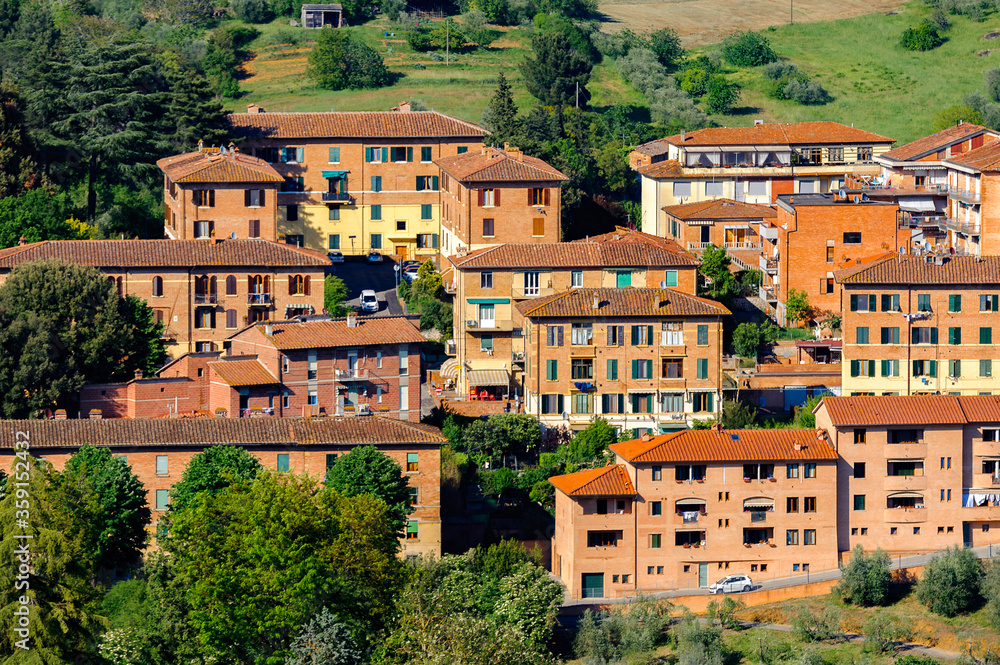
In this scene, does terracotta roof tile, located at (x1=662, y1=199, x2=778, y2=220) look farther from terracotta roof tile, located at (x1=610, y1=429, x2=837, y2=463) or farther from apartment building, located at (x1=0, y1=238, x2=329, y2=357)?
terracotta roof tile, located at (x1=610, y1=429, x2=837, y2=463)

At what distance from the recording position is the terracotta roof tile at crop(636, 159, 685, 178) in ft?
355

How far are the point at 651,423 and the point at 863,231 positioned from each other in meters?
17.4

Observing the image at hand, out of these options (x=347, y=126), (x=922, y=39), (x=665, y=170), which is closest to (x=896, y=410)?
(x=665, y=170)

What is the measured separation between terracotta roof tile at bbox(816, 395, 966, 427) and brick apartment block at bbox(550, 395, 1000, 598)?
7 centimetres

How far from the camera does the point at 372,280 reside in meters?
97.9

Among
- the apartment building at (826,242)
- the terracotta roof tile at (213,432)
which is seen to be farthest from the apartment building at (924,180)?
the terracotta roof tile at (213,432)

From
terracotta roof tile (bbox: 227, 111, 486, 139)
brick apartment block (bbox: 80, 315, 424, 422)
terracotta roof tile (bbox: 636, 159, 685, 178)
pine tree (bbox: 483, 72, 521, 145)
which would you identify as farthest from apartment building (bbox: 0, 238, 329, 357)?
terracotta roof tile (bbox: 636, 159, 685, 178)

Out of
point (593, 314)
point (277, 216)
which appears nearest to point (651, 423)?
point (593, 314)

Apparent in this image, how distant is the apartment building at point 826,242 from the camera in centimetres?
9331

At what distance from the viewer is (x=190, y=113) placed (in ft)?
332

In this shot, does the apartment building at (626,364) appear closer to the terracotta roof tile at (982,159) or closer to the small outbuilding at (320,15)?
the terracotta roof tile at (982,159)

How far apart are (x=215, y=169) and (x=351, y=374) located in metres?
18.1

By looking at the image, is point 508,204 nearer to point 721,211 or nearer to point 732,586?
point 721,211

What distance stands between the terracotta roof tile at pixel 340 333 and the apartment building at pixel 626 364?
531 centimetres
